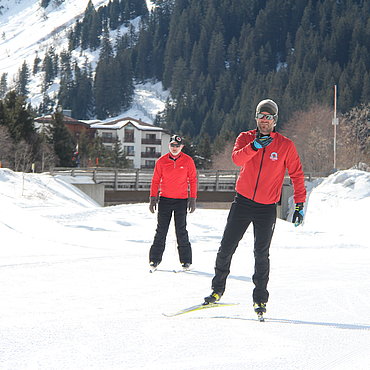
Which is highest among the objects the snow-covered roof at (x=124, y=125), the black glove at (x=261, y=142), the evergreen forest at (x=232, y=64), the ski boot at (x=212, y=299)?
the evergreen forest at (x=232, y=64)

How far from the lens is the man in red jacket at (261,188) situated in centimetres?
455

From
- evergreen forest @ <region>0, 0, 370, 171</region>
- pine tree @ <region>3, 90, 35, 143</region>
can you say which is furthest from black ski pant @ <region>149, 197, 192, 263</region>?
evergreen forest @ <region>0, 0, 370, 171</region>

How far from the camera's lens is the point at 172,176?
7.08 meters

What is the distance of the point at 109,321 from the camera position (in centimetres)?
428

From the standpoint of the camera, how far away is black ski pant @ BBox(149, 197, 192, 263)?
708cm

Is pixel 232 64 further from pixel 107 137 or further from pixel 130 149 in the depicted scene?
pixel 130 149

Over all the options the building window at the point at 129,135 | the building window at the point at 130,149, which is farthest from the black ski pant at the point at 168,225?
the building window at the point at 129,135

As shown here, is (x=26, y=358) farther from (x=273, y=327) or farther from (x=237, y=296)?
(x=237, y=296)

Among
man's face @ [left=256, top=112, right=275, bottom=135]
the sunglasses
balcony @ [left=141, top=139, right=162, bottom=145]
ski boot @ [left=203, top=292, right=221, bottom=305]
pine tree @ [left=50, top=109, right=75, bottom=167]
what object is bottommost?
ski boot @ [left=203, top=292, right=221, bottom=305]

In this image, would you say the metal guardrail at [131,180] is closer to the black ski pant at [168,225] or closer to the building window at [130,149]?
the black ski pant at [168,225]

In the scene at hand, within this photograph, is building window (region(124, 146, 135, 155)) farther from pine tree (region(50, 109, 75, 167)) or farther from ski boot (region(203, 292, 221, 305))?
ski boot (region(203, 292, 221, 305))

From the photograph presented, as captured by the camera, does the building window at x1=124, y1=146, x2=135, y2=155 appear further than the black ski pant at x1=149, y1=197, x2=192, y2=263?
Yes

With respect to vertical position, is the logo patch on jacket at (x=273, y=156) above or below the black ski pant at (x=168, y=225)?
above

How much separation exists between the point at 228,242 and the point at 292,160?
87cm
